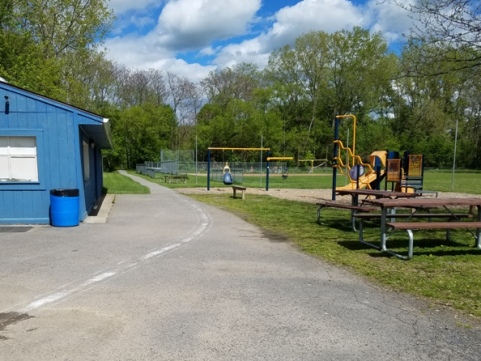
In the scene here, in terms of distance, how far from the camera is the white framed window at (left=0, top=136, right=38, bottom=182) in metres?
10.0

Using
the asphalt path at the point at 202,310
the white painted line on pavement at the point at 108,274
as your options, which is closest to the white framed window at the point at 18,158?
the asphalt path at the point at 202,310

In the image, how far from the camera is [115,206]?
14.5m

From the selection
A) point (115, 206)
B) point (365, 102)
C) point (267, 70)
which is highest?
point (267, 70)

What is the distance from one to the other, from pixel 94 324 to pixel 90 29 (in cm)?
2898

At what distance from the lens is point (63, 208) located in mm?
9680

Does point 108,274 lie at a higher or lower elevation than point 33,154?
lower

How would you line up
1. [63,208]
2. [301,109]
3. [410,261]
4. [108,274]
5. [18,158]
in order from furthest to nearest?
[301,109] < [18,158] < [63,208] < [410,261] < [108,274]

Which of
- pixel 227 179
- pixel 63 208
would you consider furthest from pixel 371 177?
pixel 63 208

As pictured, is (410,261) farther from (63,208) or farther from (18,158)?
(18,158)

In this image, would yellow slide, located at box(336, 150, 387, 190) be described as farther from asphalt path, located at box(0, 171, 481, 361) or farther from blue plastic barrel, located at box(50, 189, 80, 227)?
blue plastic barrel, located at box(50, 189, 80, 227)

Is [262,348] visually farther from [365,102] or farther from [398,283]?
[365,102]

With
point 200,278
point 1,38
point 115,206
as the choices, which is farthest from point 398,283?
point 1,38

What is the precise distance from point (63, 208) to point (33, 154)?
66.2 inches

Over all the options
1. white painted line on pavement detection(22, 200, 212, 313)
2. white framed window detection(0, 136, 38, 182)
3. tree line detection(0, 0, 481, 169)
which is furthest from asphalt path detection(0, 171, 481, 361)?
tree line detection(0, 0, 481, 169)
